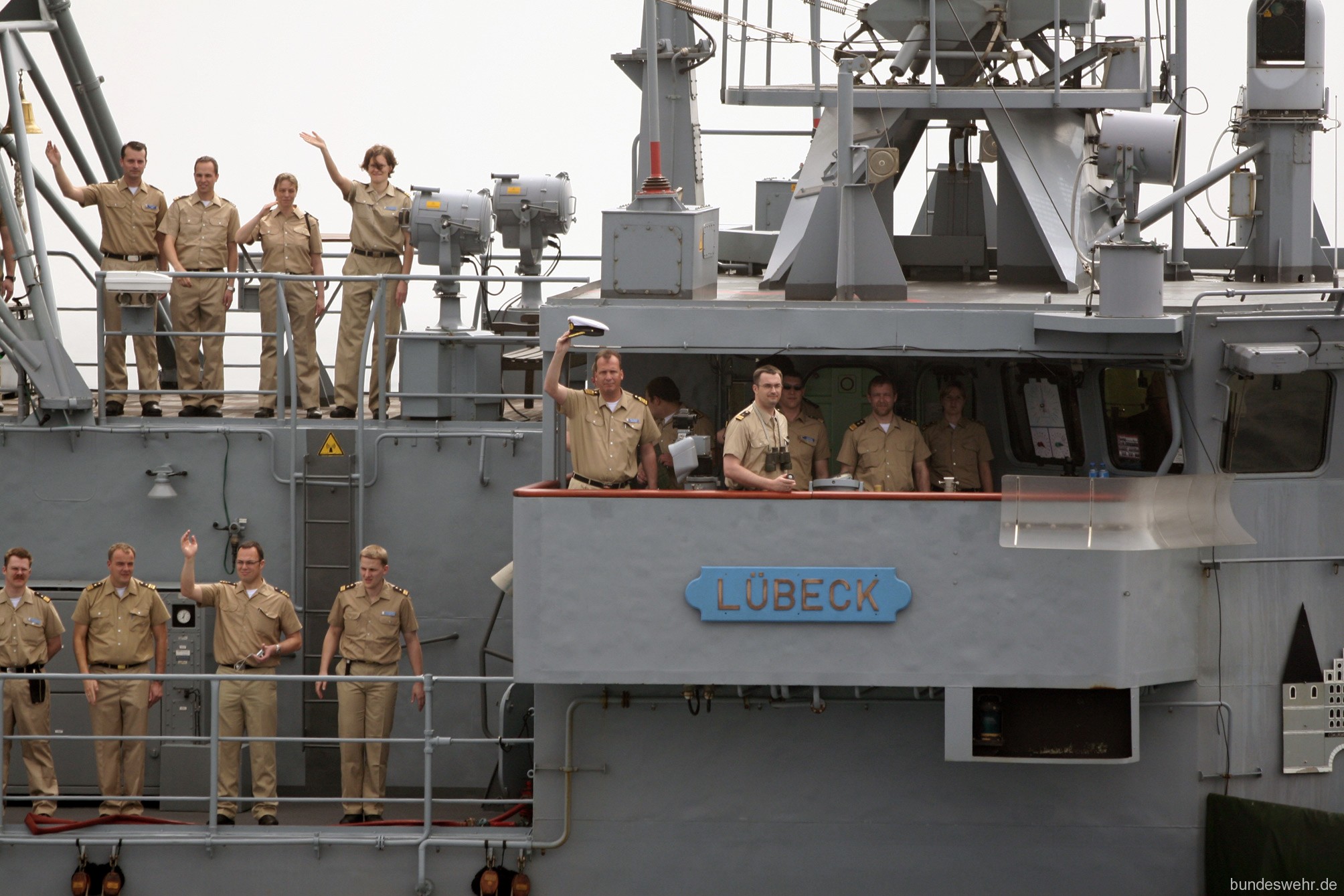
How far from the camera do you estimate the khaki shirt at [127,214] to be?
1279 cm

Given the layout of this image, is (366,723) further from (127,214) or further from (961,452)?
(127,214)

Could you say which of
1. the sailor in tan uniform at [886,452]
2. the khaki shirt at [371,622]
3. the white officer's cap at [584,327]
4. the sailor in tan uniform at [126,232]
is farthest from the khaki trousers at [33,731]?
the sailor in tan uniform at [886,452]

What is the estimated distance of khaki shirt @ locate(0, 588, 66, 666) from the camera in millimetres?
10211

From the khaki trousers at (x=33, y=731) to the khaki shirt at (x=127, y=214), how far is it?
3914 millimetres

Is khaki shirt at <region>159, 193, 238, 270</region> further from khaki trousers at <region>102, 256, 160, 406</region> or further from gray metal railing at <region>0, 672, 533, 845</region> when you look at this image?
gray metal railing at <region>0, 672, 533, 845</region>

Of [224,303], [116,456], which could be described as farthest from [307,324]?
[116,456]

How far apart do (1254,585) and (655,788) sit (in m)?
3.59

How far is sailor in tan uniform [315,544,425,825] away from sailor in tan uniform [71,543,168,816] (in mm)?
1163

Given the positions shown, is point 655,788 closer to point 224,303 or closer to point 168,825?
point 168,825

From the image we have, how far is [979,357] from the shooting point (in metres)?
9.30

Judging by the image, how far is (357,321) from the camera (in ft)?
42.1

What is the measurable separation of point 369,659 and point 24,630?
217 centimetres

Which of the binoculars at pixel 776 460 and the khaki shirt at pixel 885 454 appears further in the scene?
the khaki shirt at pixel 885 454

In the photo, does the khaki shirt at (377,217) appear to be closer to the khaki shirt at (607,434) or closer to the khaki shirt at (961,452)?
the khaki shirt at (607,434)
